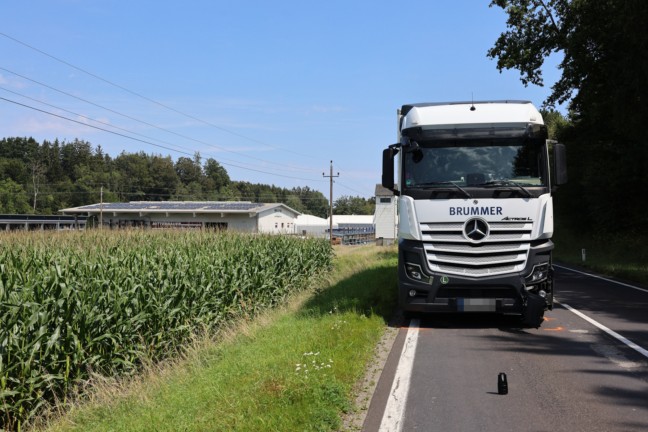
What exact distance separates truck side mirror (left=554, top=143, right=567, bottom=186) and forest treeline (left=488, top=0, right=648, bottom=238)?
1206cm

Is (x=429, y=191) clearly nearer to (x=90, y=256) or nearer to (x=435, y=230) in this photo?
(x=435, y=230)

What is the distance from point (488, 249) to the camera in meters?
8.38

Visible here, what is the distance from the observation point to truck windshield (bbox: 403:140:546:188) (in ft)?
28.3

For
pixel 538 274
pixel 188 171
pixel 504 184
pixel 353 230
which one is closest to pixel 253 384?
pixel 538 274

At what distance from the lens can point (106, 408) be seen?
20.8ft

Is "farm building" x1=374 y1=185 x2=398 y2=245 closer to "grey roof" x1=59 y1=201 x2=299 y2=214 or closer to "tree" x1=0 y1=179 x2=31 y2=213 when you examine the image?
"grey roof" x1=59 y1=201 x2=299 y2=214

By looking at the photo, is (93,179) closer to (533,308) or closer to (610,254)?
(610,254)

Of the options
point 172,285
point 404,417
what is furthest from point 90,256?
point 404,417

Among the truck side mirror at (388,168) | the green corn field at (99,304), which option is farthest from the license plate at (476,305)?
the green corn field at (99,304)

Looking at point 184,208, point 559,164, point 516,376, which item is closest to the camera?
point 516,376

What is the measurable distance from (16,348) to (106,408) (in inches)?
48.4

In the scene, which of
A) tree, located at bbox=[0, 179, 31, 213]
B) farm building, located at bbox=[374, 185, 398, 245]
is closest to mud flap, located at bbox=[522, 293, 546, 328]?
farm building, located at bbox=[374, 185, 398, 245]

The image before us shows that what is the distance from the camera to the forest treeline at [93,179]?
110 meters

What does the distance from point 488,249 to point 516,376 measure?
247cm
